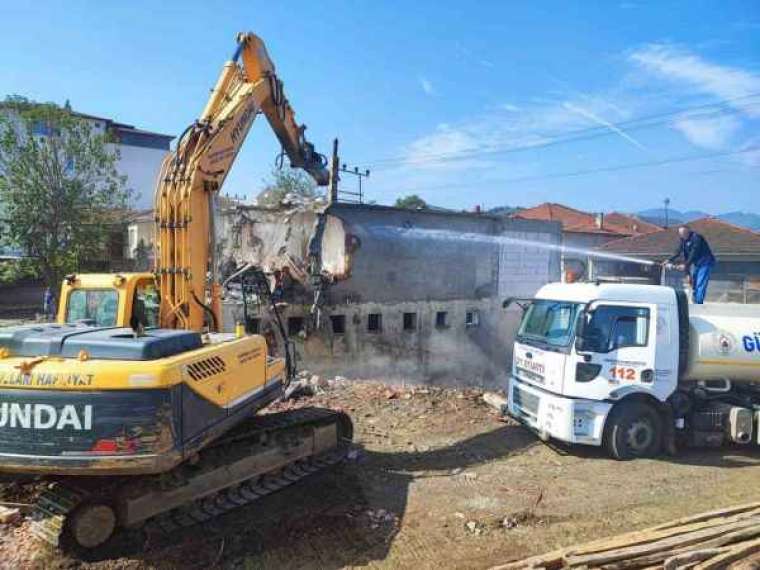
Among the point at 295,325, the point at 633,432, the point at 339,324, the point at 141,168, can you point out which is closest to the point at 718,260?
the point at 339,324

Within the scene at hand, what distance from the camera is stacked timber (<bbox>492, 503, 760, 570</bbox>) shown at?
5.19 m

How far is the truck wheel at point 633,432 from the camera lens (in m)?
8.60

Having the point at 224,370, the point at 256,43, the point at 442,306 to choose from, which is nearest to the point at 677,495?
the point at 224,370

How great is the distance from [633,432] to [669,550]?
3.45m

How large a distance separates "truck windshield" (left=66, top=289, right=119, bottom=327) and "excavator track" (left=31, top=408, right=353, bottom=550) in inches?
68.4

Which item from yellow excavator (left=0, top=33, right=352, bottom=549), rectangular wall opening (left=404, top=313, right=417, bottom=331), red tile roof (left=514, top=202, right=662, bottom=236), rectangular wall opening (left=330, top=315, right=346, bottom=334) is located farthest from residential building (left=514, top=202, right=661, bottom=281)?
yellow excavator (left=0, top=33, right=352, bottom=549)

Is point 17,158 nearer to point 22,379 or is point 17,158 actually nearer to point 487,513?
point 22,379

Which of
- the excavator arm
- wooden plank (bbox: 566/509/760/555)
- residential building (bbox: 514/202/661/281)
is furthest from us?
residential building (bbox: 514/202/661/281)

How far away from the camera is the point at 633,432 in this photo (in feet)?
28.5

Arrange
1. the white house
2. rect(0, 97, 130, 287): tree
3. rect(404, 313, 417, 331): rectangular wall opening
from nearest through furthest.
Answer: rect(404, 313, 417, 331): rectangular wall opening
rect(0, 97, 130, 287): tree
the white house

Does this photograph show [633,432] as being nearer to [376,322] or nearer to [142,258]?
[376,322]

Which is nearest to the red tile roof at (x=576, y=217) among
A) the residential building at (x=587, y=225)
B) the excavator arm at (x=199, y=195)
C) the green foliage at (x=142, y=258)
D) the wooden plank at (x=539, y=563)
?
the residential building at (x=587, y=225)

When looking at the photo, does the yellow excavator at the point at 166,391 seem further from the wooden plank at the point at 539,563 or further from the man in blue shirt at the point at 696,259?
the man in blue shirt at the point at 696,259

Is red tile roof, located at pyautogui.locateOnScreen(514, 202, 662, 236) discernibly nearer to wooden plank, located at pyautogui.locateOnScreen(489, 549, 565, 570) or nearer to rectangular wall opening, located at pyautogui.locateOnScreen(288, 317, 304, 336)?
rectangular wall opening, located at pyautogui.locateOnScreen(288, 317, 304, 336)
